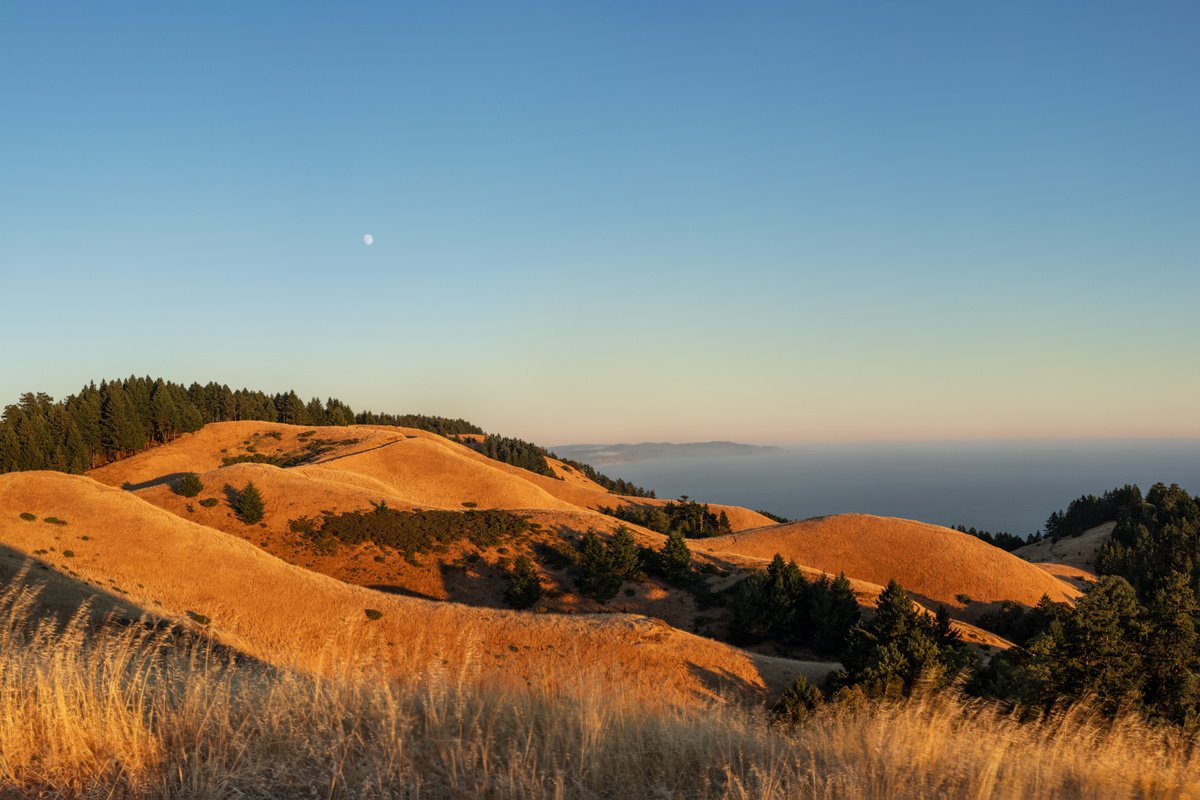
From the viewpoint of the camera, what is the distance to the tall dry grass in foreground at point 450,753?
5.21 meters

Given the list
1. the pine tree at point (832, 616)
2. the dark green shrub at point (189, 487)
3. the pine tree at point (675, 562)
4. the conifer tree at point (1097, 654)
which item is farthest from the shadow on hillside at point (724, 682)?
the dark green shrub at point (189, 487)

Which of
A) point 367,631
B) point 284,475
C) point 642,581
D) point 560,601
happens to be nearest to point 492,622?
point 367,631

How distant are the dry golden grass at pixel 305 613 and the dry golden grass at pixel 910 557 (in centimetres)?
2764

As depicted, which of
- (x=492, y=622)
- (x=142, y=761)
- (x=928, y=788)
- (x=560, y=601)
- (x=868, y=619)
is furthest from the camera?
(x=560, y=601)

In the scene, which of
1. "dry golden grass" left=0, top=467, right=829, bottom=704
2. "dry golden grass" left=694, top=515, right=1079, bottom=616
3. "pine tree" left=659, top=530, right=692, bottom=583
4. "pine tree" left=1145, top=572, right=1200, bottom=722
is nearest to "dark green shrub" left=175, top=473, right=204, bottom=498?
"dry golden grass" left=0, top=467, right=829, bottom=704

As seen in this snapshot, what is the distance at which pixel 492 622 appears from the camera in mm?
32062

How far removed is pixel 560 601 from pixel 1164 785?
40569 mm

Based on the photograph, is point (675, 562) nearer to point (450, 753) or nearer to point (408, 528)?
point (408, 528)

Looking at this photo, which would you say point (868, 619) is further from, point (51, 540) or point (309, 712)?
point (51, 540)

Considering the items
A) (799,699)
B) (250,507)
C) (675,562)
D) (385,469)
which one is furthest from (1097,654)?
(385,469)

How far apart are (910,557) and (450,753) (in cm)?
6510

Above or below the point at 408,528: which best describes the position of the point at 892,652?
below

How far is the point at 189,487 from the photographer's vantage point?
55.4m

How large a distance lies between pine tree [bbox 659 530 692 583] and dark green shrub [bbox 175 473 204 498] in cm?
4209
